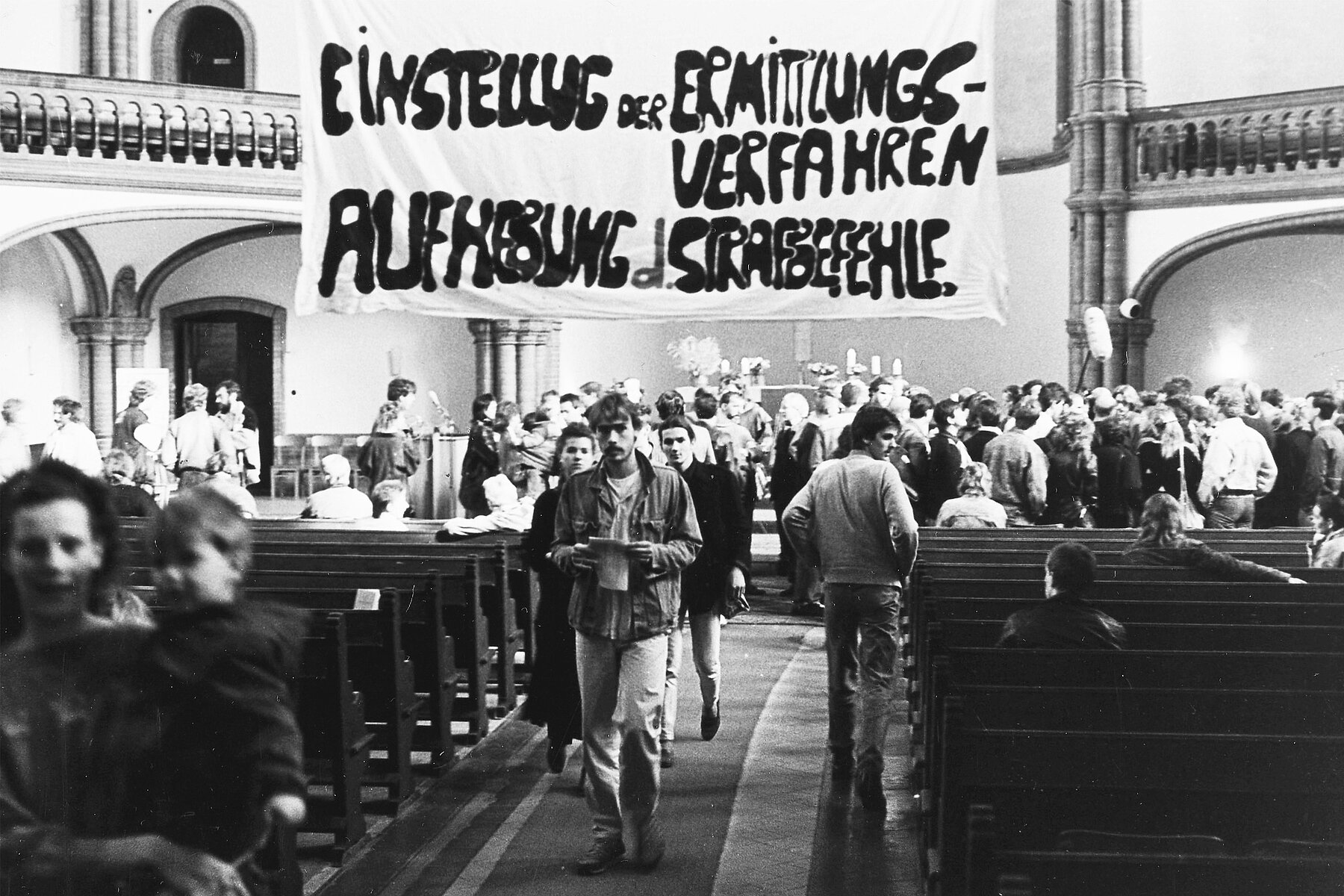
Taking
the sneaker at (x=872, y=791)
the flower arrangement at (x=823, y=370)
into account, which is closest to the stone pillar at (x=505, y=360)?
the flower arrangement at (x=823, y=370)

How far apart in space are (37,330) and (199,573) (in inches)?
717

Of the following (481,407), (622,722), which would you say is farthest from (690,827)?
(481,407)

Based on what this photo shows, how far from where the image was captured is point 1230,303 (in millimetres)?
18594

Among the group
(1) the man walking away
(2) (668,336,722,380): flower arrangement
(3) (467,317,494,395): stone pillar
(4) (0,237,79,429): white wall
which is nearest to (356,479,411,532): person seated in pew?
(1) the man walking away

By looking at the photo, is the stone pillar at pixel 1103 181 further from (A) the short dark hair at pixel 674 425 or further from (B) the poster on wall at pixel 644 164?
(B) the poster on wall at pixel 644 164

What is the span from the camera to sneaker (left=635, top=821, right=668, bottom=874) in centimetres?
555

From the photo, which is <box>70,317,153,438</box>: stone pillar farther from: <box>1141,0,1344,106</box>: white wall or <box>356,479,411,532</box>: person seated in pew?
<box>1141,0,1344,106</box>: white wall

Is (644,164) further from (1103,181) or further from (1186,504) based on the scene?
(1103,181)

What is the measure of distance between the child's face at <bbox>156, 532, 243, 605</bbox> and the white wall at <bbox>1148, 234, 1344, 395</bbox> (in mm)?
17169

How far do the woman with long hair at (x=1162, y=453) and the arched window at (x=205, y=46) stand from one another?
1452cm

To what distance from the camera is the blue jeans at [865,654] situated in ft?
20.9

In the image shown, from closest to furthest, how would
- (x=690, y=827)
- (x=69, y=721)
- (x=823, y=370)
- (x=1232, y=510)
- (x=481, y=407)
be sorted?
(x=69, y=721) → (x=690, y=827) → (x=1232, y=510) → (x=481, y=407) → (x=823, y=370)

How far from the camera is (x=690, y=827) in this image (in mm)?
6176

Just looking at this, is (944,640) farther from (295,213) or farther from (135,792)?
(295,213)
